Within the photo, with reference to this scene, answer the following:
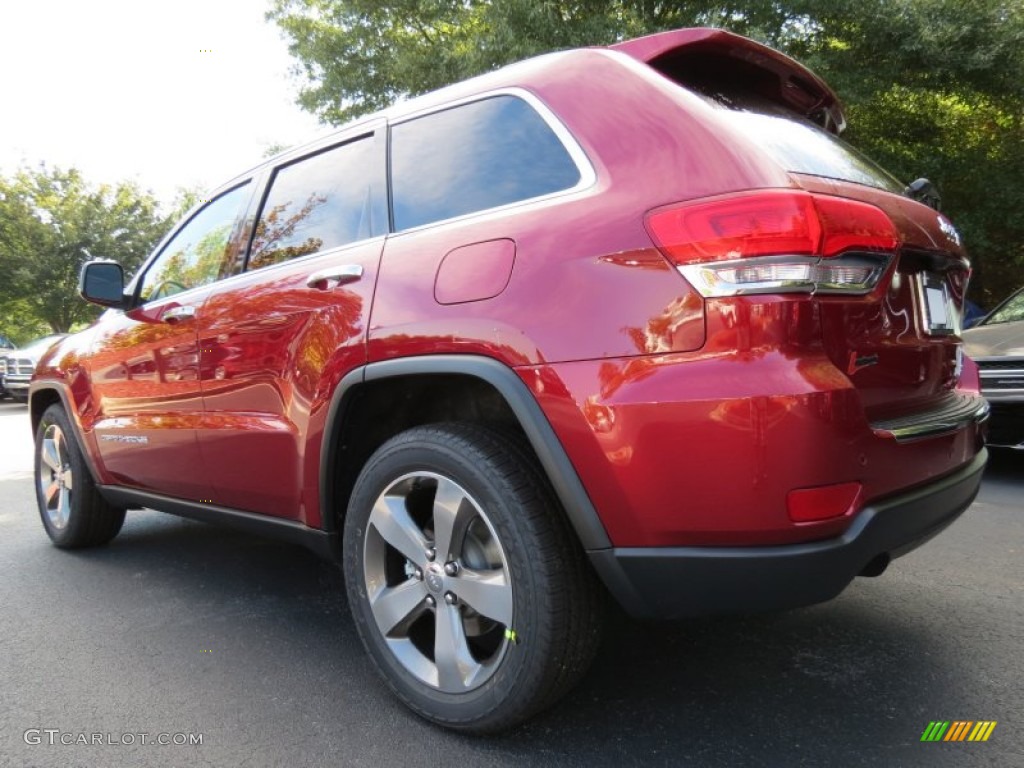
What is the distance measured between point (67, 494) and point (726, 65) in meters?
3.76

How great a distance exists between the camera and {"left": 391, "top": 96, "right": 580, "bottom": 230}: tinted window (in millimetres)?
1969

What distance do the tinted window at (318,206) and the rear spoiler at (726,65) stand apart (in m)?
0.94

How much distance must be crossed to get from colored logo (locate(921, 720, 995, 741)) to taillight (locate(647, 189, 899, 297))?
1157mm

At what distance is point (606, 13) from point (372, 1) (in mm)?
4912

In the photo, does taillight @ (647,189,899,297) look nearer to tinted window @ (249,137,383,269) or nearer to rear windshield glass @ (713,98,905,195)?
rear windshield glass @ (713,98,905,195)

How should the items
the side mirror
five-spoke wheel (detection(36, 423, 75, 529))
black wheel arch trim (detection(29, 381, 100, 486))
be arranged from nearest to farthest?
the side mirror → black wheel arch trim (detection(29, 381, 100, 486)) → five-spoke wheel (detection(36, 423, 75, 529))

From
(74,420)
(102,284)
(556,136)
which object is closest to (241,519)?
(102,284)

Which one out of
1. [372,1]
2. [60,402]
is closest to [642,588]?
[60,402]

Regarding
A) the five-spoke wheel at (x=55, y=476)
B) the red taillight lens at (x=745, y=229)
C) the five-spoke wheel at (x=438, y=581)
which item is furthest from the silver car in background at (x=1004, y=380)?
the five-spoke wheel at (x=55, y=476)

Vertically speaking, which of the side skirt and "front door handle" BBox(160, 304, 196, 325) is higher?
"front door handle" BBox(160, 304, 196, 325)

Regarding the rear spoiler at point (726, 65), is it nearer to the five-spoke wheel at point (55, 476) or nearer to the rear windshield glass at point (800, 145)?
the rear windshield glass at point (800, 145)

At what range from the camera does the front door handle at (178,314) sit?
2.93m

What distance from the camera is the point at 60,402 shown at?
156 inches

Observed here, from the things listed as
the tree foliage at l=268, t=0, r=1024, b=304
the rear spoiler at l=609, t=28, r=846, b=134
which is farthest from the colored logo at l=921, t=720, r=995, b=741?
the tree foliage at l=268, t=0, r=1024, b=304
